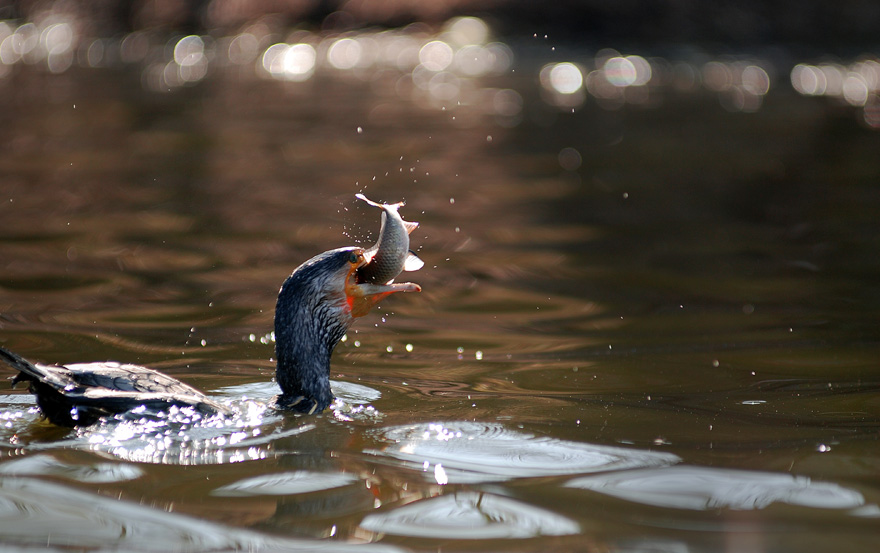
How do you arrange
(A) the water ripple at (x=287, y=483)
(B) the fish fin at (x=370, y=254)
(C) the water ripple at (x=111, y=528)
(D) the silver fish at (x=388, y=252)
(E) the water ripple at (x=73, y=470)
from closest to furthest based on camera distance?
1. (C) the water ripple at (x=111, y=528)
2. (A) the water ripple at (x=287, y=483)
3. (E) the water ripple at (x=73, y=470)
4. (D) the silver fish at (x=388, y=252)
5. (B) the fish fin at (x=370, y=254)

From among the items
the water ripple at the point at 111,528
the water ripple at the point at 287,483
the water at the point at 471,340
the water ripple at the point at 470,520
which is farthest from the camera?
the water ripple at the point at 287,483

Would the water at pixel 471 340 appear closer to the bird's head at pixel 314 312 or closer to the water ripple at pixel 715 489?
the water ripple at pixel 715 489

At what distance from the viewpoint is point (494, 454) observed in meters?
4.77

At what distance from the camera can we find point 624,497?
13.9ft

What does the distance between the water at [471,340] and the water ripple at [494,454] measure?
0.06ft

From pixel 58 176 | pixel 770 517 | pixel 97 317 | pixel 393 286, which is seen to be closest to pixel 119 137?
pixel 58 176

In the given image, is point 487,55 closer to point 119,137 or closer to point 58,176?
point 119,137

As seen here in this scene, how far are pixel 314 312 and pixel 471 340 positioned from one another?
172 cm

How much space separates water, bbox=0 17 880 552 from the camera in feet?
13.3

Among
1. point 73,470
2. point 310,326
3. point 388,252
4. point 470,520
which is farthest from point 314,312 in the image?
point 470,520

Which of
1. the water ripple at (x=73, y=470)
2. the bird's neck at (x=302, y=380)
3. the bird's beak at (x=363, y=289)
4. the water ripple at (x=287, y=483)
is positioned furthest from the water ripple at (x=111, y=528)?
the bird's beak at (x=363, y=289)

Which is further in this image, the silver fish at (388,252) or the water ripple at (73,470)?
the silver fish at (388,252)

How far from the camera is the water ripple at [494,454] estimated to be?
178 inches

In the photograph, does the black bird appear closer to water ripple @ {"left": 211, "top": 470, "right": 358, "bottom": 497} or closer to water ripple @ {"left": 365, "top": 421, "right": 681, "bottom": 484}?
water ripple @ {"left": 365, "top": 421, "right": 681, "bottom": 484}
